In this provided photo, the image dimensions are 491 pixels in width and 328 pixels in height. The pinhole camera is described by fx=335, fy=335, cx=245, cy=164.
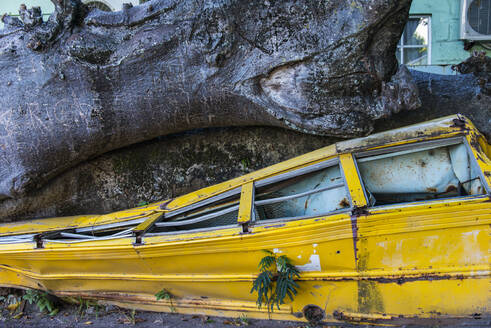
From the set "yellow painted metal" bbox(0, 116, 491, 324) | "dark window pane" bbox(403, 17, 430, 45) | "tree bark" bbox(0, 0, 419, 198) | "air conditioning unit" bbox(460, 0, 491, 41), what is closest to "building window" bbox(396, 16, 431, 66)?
"dark window pane" bbox(403, 17, 430, 45)

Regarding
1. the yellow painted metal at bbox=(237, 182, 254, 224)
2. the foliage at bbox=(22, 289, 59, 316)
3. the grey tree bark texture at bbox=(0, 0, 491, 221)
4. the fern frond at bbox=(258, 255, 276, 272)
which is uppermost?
the grey tree bark texture at bbox=(0, 0, 491, 221)

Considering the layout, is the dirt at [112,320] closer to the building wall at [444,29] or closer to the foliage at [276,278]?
the foliage at [276,278]

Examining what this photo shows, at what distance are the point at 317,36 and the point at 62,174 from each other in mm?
2510

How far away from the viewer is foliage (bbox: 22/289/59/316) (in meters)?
2.93

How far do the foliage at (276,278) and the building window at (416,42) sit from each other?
8078 millimetres

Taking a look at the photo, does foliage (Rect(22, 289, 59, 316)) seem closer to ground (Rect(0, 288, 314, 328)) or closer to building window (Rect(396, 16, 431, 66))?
ground (Rect(0, 288, 314, 328))

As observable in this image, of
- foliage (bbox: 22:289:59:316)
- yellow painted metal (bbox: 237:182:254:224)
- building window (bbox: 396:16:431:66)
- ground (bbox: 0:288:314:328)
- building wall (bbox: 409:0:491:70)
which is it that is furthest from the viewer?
building window (bbox: 396:16:431:66)

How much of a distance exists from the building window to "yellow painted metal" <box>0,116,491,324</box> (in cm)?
722

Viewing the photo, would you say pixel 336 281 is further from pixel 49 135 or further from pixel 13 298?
pixel 13 298

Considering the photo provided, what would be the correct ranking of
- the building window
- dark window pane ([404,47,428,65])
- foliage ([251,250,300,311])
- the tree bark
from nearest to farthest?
1. foliage ([251,250,300,311])
2. the tree bark
3. the building window
4. dark window pane ([404,47,428,65])

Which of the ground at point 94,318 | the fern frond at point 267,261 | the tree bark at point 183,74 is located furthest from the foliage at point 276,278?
the tree bark at point 183,74

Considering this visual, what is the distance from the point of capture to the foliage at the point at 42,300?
2932 millimetres

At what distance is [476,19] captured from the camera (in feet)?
25.5

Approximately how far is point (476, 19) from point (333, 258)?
8466 millimetres
